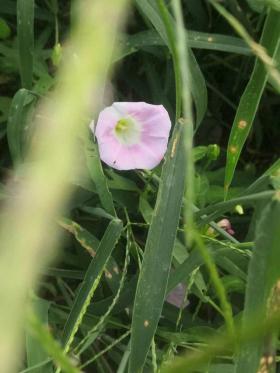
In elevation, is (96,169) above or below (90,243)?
above

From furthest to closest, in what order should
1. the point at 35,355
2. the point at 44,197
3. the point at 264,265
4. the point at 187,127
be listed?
1. the point at 35,355
2. the point at 264,265
3. the point at 187,127
4. the point at 44,197

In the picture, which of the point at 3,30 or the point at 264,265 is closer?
the point at 264,265

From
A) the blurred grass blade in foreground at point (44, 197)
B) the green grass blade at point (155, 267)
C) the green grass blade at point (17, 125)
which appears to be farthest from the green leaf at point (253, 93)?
the blurred grass blade in foreground at point (44, 197)

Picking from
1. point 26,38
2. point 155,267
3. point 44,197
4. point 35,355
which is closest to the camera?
point 44,197

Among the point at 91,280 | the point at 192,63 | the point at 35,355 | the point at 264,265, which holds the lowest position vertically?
the point at 35,355

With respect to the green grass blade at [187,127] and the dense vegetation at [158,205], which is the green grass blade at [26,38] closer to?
the dense vegetation at [158,205]

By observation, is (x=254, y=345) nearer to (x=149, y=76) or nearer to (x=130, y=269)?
(x=130, y=269)

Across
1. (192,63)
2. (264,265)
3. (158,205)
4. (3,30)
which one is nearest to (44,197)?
(264,265)

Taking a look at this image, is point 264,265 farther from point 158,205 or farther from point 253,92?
point 253,92

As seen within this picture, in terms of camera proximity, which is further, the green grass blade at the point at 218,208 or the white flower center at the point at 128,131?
the white flower center at the point at 128,131
